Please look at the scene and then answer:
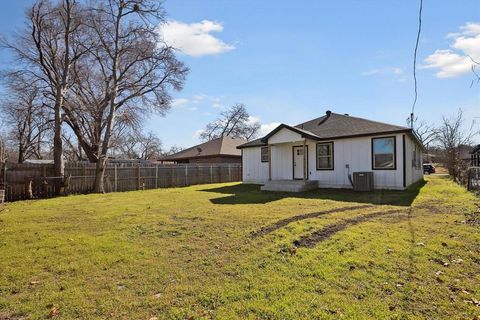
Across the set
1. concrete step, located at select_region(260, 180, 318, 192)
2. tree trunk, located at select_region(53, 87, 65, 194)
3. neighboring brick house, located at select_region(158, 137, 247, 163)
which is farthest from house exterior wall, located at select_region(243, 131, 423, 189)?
neighboring brick house, located at select_region(158, 137, 247, 163)

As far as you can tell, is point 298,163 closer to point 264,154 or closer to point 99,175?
point 264,154

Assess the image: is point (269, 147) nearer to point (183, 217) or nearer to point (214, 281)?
point (183, 217)

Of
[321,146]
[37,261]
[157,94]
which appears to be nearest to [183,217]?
[37,261]

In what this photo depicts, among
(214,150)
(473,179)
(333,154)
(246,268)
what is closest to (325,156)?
(333,154)

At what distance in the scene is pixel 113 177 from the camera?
18391mm

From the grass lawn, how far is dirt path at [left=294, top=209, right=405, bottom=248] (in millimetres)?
35

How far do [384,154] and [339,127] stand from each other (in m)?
3.08

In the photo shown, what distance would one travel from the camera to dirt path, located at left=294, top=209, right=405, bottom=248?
544 centimetres

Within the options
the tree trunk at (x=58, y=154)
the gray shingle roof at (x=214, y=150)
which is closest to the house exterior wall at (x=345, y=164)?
the tree trunk at (x=58, y=154)

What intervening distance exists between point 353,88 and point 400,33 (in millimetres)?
6330

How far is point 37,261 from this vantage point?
4.85m

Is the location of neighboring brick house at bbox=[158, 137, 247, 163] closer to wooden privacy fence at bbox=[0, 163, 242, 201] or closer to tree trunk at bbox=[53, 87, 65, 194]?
wooden privacy fence at bbox=[0, 163, 242, 201]

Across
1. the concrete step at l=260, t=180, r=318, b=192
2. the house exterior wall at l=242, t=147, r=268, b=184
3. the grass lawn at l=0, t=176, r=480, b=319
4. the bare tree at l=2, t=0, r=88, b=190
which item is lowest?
the grass lawn at l=0, t=176, r=480, b=319

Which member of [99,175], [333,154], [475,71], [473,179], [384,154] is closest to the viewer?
[475,71]
